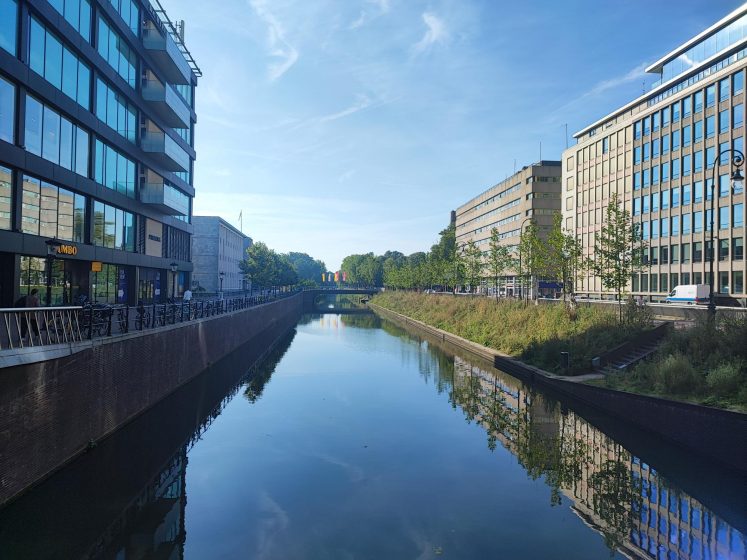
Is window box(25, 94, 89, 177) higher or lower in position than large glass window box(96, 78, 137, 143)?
lower

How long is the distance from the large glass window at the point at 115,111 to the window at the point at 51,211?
238 inches

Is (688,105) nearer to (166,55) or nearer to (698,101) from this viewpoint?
(698,101)

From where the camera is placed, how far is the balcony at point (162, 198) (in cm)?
4003

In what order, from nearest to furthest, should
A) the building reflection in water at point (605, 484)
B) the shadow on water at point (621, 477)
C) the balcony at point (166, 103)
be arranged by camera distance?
the building reflection in water at point (605, 484) → the shadow on water at point (621, 477) → the balcony at point (166, 103)

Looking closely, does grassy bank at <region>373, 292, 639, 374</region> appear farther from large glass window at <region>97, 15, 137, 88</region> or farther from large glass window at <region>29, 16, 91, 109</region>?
large glass window at <region>97, 15, 137, 88</region>

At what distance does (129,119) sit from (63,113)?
10552 mm

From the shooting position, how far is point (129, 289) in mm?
38562

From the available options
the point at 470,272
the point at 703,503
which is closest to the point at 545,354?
the point at 703,503

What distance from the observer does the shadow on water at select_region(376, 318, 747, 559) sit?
11805mm

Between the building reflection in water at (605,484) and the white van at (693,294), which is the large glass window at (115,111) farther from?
the white van at (693,294)

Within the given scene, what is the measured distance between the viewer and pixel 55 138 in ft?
86.5

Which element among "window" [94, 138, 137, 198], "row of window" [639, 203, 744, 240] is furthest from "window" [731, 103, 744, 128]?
"window" [94, 138, 137, 198]

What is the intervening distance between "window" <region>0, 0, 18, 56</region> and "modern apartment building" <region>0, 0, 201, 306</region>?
0.21 feet

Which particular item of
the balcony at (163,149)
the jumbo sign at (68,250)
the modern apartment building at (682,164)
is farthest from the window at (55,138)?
the modern apartment building at (682,164)
